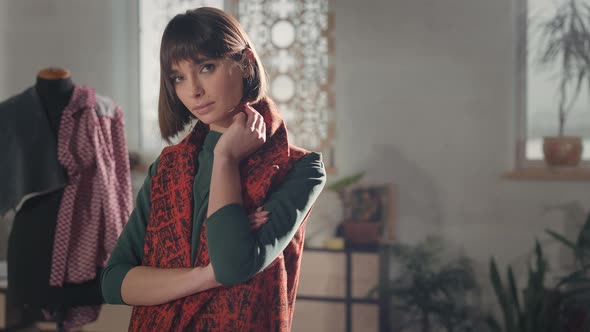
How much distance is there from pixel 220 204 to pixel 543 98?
110 inches

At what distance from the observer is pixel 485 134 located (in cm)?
305

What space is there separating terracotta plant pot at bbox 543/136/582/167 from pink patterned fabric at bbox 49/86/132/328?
2.12 m

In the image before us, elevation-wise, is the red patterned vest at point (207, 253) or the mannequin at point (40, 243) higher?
the red patterned vest at point (207, 253)

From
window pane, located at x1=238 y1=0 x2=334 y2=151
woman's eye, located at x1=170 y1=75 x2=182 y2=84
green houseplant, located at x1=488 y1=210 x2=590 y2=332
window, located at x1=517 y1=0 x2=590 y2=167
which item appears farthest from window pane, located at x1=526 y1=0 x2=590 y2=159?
woman's eye, located at x1=170 y1=75 x2=182 y2=84

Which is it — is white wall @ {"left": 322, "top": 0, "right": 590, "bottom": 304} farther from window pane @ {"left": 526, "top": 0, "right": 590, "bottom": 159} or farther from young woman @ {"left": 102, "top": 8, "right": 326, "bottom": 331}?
young woman @ {"left": 102, "top": 8, "right": 326, "bottom": 331}

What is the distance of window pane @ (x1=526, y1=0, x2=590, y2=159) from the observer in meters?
2.99

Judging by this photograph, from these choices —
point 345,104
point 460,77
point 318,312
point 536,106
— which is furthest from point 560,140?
point 318,312

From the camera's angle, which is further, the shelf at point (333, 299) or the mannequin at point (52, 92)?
the shelf at point (333, 299)

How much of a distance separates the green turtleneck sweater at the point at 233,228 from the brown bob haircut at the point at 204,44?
0.08 meters

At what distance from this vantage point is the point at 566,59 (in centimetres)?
291

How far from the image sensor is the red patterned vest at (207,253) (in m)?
0.72

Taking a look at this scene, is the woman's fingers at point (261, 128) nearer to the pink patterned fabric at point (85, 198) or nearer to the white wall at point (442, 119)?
the pink patterned fabric at point (85, 198)

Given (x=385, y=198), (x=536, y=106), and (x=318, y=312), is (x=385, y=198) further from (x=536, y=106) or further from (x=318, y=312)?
(x=536, y=106)

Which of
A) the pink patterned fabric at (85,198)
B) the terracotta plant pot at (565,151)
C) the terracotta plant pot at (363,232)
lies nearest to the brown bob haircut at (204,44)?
the pink patterned fabric at (85,198)
